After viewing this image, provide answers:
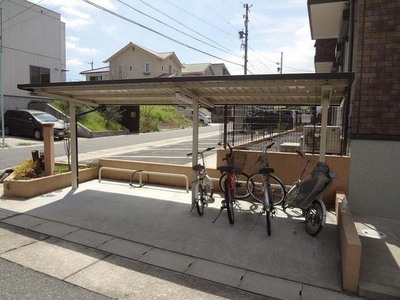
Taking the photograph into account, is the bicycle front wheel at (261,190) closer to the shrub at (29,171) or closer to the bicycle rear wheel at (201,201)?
the bicycle rear wheel at (201,201)

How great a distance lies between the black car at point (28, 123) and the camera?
1772 cm

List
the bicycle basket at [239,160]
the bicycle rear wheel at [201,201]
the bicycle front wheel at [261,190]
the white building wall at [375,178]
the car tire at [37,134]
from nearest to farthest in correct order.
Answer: the white building wall at [375,178], the bicycle rear wheel at [201,201], the bicycle front wheel at [261,190], the bicycle basket at [239,160], the car tire at [37,134]

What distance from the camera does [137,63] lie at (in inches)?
1548

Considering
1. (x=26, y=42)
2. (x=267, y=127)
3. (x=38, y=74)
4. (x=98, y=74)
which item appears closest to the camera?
(x=267, y=127)

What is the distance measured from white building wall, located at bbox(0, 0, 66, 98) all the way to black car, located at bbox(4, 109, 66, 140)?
243 cm

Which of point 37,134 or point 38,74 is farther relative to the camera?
point 38,74

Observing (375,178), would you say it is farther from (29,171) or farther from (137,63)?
(137,63)

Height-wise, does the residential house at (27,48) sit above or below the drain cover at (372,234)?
above

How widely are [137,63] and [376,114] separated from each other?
121ft

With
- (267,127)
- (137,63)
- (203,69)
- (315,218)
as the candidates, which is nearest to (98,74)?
(137,63)

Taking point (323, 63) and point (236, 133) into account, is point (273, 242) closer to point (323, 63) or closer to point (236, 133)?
point (236, 133)

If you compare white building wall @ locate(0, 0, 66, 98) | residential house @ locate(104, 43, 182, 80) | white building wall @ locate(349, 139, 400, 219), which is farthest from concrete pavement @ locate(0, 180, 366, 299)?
residential house @ locate(104, 43, 182, 80)

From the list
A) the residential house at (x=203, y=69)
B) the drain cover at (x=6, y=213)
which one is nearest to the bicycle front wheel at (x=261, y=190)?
the drain cover at (x=6, y=213)

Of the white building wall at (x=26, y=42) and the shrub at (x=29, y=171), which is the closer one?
the shrub at (x=29, y=171)
